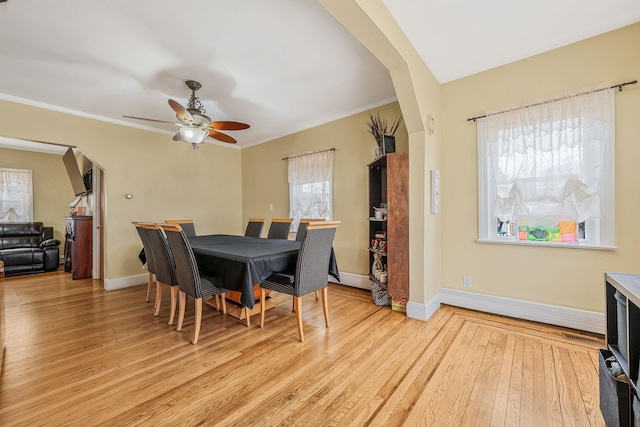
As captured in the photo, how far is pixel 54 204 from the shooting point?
6172 millimetres

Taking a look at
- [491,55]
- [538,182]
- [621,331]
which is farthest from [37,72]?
[538,182]

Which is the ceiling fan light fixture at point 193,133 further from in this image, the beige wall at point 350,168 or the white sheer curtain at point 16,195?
the white sheer curtain at point 16,195

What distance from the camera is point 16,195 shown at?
18.6ft

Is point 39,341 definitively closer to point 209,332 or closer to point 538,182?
point 209,332

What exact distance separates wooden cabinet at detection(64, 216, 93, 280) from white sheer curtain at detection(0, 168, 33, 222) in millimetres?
1952

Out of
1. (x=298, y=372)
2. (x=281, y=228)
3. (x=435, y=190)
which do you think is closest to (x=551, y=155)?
(x=435, y=190)

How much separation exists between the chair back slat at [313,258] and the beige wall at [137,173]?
11.2ft

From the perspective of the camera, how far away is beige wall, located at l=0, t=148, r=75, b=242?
5769 mm

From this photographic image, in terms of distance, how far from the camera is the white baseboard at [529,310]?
2.33 m

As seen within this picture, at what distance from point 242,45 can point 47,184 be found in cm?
661

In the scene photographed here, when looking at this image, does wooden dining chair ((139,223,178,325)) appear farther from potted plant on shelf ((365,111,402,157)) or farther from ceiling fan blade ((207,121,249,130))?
potted plant on shelf ((365,111,402,157))

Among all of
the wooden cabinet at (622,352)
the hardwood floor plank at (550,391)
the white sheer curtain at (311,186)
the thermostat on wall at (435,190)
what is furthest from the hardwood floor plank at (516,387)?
the white sheer curtain at (311,186)

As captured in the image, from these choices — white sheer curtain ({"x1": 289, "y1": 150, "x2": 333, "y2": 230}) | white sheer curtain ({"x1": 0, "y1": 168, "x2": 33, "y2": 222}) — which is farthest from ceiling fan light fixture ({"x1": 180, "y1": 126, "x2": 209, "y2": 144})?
white sheer curtain ({"x1": 0, "y1": 168, "x2": 33, "y2": 222})

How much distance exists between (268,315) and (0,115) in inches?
158
